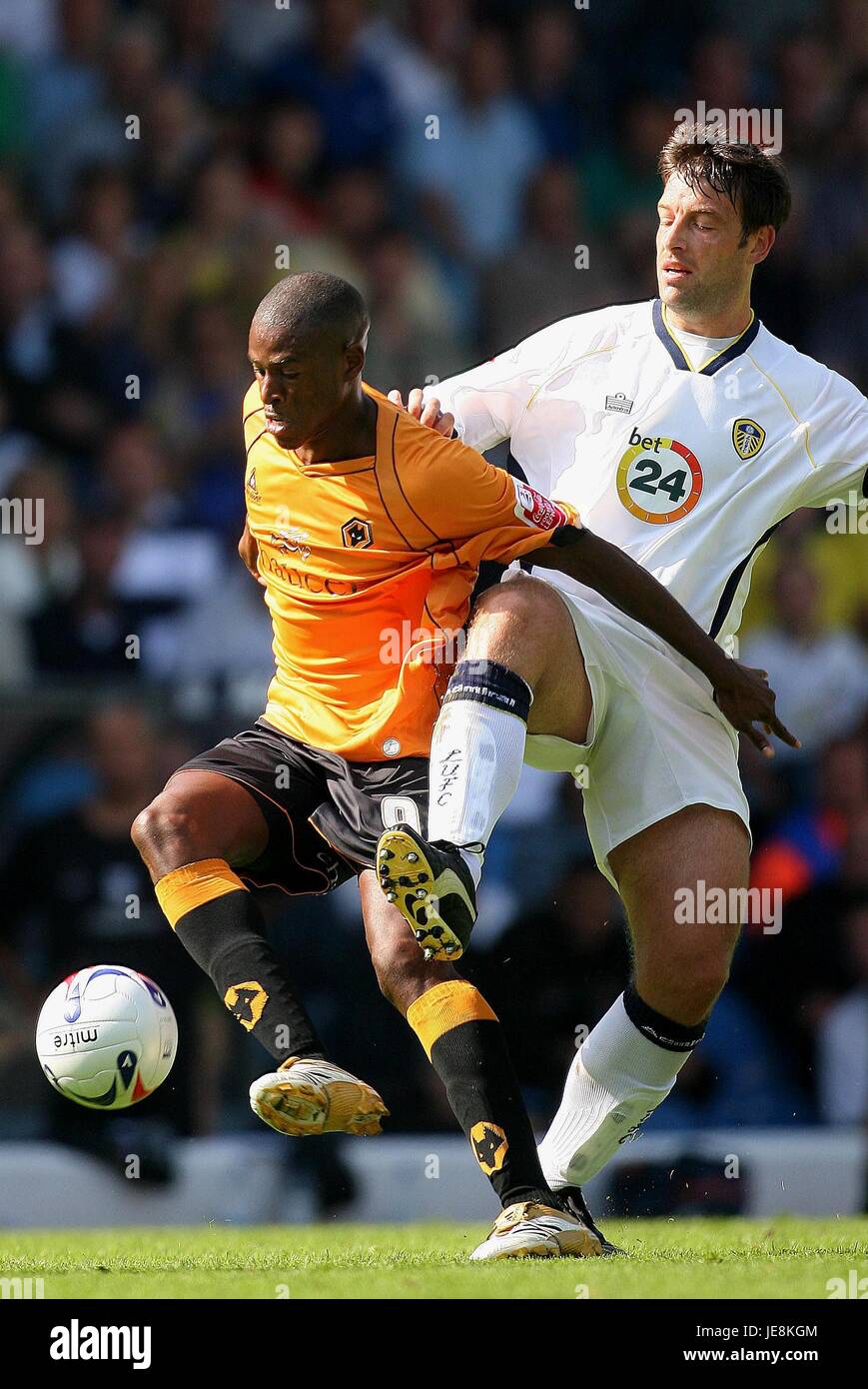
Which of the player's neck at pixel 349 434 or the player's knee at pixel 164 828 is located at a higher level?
the player's neck at pixel 349 434

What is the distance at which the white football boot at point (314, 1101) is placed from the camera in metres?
3.90

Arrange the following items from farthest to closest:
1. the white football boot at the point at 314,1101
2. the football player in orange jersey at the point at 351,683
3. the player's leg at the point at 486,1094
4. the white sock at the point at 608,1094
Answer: the white sock at the point at 608,1094
the football player in orange jersey at the point at 351,683
the player's leg at the point at 486,1094
the white football boot at the point at 314,1101

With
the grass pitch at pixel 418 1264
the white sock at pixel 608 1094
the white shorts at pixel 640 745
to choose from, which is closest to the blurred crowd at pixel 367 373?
the grass pitch at pixel 418 1264

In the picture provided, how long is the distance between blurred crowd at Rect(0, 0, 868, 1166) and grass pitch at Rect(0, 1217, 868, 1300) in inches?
55.7

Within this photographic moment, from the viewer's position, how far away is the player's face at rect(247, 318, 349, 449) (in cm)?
431

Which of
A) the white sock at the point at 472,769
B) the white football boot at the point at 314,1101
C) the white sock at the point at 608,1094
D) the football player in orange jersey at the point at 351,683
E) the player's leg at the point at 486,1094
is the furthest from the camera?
the white sock at the point at 608,1094

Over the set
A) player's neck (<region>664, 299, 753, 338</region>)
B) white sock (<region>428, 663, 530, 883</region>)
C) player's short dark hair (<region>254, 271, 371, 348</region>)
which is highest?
player's neck (<region>664, 299, 753, 338</region>)

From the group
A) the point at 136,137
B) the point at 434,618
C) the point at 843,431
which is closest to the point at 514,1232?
the point at 434,618

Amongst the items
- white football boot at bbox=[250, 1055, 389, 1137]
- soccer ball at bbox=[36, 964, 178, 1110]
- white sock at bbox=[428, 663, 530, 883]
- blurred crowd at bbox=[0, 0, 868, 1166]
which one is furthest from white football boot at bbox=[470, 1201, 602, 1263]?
blurred crowd at bbox=[0, 0, 868, 1166]

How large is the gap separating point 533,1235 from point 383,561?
1616mm

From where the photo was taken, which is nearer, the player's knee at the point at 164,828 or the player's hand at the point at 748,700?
the player's knee at the point at 164,828

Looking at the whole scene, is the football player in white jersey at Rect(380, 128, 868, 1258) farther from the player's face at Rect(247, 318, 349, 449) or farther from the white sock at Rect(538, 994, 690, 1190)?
the player's face at Rect(247, 318, 349, 449)

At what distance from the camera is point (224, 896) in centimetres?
441

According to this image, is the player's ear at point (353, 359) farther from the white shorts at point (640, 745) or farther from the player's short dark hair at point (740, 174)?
the player's short dark hair at point (740, 174)
